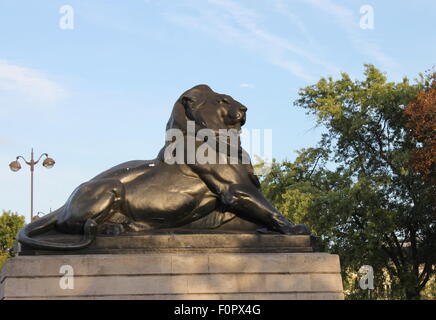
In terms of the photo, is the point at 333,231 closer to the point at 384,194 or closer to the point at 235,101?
the point at 384,194

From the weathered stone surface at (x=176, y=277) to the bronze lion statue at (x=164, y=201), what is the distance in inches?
23.8

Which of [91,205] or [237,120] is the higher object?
[237,120]

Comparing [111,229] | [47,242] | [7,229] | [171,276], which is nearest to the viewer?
[171,276]

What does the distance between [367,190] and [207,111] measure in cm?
1956

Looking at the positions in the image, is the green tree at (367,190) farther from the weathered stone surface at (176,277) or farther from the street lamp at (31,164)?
the weathered stone surface at (176,277)

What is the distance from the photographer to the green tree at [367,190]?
28609mm

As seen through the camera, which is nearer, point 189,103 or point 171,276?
point 171,276

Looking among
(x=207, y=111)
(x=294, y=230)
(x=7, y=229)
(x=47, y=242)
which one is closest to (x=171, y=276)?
(x=47, y=242)

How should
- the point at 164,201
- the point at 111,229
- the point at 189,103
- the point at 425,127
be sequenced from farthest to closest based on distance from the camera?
the point at 425,127 < the point at 189,103 < the point at 164,201 < the point at 111,229

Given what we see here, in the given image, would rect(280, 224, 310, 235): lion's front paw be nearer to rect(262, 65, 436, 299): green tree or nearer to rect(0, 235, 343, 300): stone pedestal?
rect(0, 235, 343, 300): stone pedestal

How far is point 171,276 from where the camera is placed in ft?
27.6

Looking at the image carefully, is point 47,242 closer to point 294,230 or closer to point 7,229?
point 294,230
